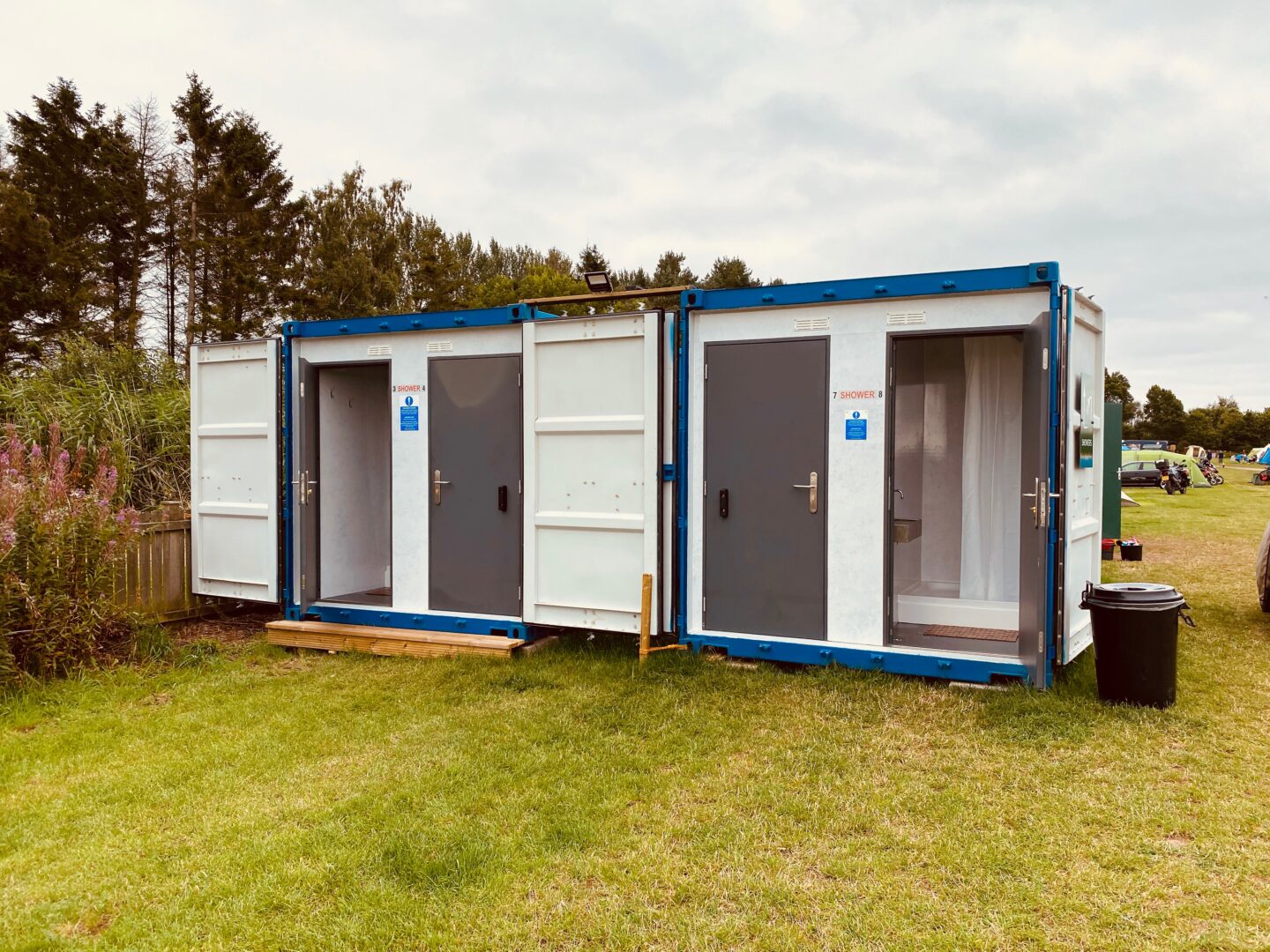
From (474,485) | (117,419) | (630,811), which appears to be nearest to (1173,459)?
(474,485)

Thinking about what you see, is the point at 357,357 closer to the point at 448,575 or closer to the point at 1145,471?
the point at 448,575

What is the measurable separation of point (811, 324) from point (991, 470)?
2.44 metres

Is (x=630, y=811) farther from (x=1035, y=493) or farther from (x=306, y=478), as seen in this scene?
(x=306, y=478)

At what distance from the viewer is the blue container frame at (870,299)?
5.05 m

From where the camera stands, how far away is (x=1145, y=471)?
29.5 m

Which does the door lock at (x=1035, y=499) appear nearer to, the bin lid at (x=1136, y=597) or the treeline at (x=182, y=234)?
the bin lid at (x=1136, y=597)

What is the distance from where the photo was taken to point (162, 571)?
23.6 ft

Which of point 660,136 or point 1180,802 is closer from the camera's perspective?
point 1180,802

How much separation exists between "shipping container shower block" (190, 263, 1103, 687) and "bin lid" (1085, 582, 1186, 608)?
0.79 ft

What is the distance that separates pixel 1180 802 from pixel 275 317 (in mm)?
25081

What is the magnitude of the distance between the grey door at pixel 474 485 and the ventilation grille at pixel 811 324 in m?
2.00

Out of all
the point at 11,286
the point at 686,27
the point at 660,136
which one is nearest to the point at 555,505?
the point at 686,27

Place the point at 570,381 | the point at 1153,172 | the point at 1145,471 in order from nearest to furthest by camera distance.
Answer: the point at 570,381
the point at 1153,172
the point at 1145,471

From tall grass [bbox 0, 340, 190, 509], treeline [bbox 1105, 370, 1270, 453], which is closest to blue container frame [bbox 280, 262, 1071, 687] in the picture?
tall grass [bbox 0, 340, 190, 509]
